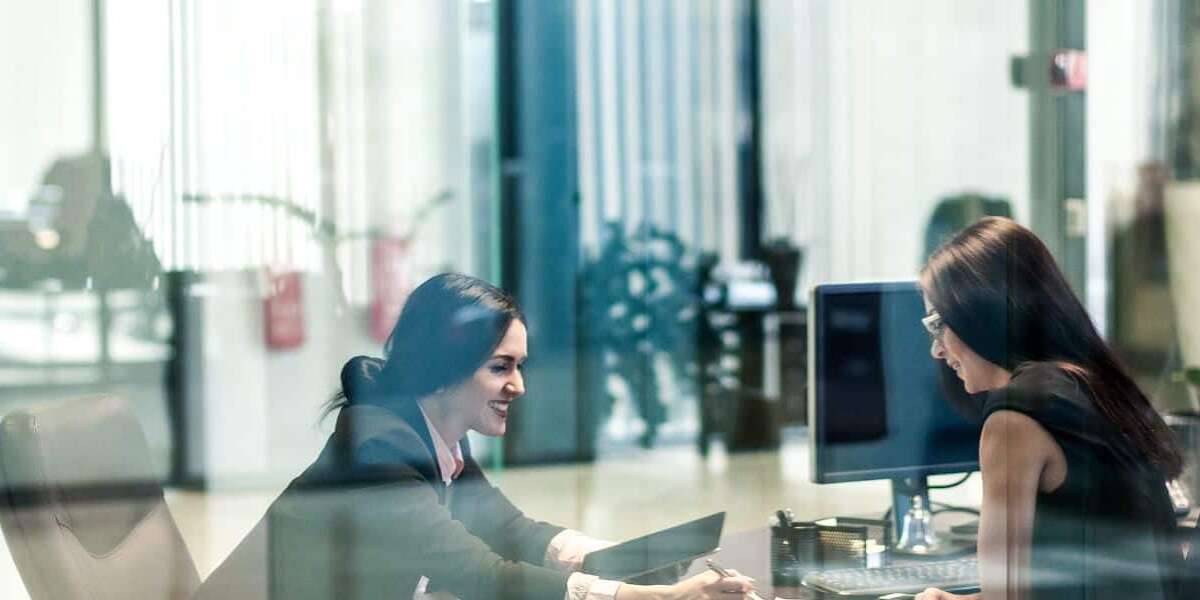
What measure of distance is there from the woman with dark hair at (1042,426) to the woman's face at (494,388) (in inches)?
27.8

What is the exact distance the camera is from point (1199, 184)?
3.35 metres

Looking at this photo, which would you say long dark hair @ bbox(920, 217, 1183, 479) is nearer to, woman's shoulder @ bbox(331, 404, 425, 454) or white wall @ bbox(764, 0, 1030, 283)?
woman's shoulder @ bbox(331, 404, 425, 454)

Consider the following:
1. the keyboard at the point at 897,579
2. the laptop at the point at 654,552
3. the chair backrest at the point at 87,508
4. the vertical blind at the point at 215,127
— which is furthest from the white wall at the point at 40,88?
the keyboard at the point at 897,579

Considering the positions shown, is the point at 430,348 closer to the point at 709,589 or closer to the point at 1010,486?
the point at 709,589

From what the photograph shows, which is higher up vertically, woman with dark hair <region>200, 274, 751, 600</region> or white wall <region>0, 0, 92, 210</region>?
white wall <region>0, 0, 92, 210</region>

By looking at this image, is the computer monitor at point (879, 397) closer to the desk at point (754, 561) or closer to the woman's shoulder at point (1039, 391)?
the desk at point (754, 561)

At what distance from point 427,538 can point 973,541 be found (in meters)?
1.02

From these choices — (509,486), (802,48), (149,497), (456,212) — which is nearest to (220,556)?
(149,497)

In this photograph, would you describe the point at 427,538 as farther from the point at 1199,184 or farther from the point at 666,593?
the point at 1199,184

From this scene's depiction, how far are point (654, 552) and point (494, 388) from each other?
381mm

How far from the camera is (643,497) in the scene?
148 inches

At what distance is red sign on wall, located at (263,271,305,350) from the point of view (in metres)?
2.43

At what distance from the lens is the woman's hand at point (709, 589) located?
208cm

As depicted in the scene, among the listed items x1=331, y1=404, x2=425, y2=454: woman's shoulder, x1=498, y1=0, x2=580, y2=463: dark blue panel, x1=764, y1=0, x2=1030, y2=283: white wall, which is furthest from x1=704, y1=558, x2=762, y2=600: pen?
x1=764, y1=0, x2=1030, y2=283: white wall
